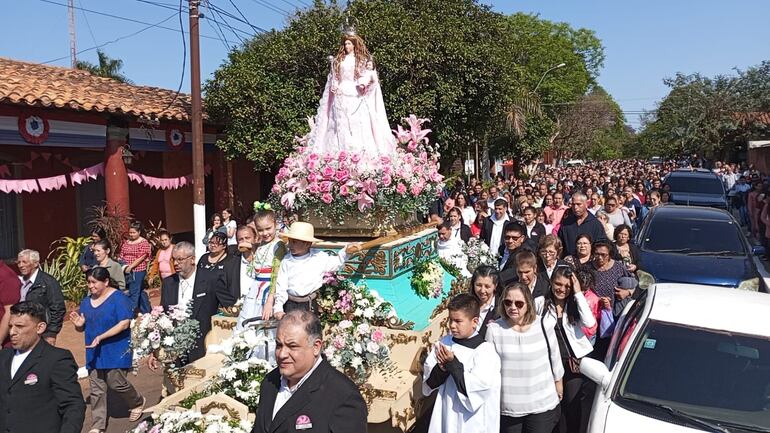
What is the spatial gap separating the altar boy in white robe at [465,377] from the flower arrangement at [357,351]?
725 millimetres

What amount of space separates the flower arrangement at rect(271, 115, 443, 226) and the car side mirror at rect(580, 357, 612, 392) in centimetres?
245

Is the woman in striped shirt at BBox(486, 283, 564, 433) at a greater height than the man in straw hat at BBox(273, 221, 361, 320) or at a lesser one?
lesser

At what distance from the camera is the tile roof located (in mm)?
10102

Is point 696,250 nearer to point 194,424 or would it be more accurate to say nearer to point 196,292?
point 196,292

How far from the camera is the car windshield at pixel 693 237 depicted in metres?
8.15

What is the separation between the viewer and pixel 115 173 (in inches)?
474

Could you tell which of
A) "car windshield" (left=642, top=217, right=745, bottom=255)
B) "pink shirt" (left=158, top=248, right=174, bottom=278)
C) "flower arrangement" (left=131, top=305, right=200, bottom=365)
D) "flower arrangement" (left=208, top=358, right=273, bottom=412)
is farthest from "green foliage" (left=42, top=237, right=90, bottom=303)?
"car windshield" (left=642, top=217, right=745, bottom=255)

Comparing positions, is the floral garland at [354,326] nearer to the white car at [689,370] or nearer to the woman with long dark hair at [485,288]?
the woman with long dark hair at [485,288]

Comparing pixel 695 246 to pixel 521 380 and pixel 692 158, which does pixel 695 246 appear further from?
pixel 692 158

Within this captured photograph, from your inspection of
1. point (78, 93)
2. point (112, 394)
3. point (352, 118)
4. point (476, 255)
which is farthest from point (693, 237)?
point (78, 93)

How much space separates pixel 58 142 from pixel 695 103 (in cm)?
3416

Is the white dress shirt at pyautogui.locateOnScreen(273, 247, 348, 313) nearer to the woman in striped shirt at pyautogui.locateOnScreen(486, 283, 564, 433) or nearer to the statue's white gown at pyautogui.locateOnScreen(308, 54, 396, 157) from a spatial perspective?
the woman in striped shirt at pyautogui.locateOnScreen(486, 283, 564, 433)

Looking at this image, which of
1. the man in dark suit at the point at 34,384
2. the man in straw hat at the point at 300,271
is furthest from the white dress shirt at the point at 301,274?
the man in dark suit at the point at 34,384

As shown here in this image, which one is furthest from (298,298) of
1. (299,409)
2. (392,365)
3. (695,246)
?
(695,246)
